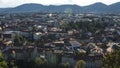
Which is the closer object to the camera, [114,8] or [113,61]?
[113,61]

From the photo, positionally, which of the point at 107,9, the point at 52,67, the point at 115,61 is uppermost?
the point at 115,61

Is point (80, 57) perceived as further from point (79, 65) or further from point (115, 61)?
point (115, 61)

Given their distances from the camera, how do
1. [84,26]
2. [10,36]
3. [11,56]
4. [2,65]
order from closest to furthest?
[2,65], [11,56], [10,36], [84,26]

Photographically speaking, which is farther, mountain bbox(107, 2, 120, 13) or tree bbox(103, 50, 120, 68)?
mountain bbox(107, 2, 120, 13)

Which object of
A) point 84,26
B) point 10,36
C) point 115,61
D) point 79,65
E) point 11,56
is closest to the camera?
point 115,61

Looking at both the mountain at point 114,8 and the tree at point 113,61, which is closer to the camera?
the tree at point 113,61

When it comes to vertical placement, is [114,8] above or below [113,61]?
below

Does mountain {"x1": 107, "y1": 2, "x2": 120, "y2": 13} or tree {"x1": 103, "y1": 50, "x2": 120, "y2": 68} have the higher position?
tree {"x1": 103, "y1": 50, "x2": 120, "y2": 68}

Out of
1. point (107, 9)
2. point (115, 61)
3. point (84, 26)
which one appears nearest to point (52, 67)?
point (115, 61)

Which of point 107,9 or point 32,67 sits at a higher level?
point 32,67

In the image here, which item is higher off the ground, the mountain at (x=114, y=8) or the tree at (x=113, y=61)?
the tree at (x=113, y=61)

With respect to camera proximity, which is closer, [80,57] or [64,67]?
[64,67]
